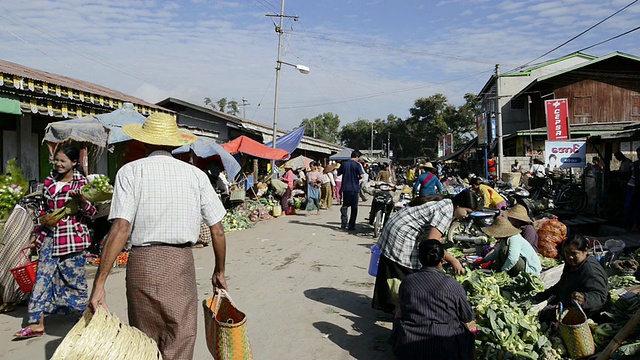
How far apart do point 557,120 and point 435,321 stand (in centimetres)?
1914

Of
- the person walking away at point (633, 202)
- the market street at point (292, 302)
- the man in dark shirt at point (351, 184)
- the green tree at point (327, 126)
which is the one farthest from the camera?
the green tree at point (327, 126)

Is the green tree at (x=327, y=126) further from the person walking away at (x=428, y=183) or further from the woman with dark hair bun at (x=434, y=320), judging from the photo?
the woman with dark hair bun at (x=434, y=320)

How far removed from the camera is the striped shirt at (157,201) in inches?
122

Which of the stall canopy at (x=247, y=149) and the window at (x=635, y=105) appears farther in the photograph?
the window at (x=635, y=105)

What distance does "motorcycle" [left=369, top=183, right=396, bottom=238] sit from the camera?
1148 centimetres

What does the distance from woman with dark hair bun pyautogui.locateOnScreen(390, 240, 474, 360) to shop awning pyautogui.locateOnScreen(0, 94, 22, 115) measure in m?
7.46

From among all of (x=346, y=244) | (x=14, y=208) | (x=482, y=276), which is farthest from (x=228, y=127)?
(x=482, y=276)

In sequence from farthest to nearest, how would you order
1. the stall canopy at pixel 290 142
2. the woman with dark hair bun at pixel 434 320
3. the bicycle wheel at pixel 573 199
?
the stall canopy at pixel 290 142 < the bicycle wheel at pixel 573 199 < the woman with dark hair bun at pixel 434 320

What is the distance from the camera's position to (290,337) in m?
5.02

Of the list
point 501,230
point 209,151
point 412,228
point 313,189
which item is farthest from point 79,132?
point 313,189

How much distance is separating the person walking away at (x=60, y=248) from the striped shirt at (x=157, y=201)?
217 cm

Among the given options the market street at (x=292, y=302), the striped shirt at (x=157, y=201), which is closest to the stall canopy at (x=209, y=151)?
the market street at (x=292, y=302)

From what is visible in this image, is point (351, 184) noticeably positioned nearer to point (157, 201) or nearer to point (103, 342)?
point (157, 201)

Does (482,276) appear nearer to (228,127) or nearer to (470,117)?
(228,127)
